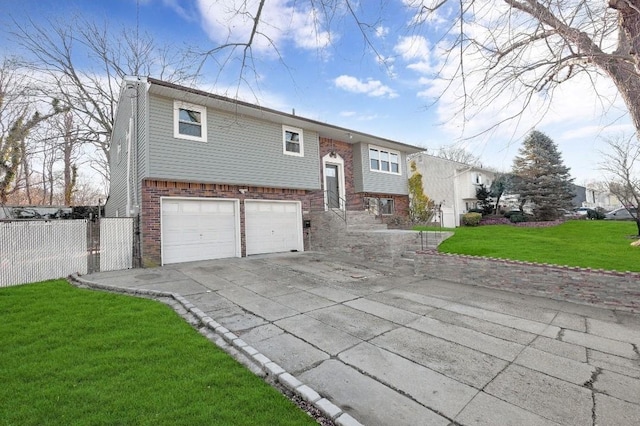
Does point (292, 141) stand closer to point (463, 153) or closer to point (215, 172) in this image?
point (215, 172)

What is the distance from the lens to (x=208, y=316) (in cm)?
511

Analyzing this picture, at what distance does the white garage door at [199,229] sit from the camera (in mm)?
10102

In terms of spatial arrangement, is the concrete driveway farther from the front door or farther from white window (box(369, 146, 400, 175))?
white window (box(369, 146, 400, 175))

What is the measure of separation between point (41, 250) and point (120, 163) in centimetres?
589

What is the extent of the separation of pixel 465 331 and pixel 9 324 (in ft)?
23.1

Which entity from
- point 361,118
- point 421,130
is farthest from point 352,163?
point 421,130

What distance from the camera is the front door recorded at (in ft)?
50.2

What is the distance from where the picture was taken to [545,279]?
7.09 meters

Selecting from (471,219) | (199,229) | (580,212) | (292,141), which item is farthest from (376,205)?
(580,212)

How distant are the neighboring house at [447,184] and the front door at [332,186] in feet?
32.9

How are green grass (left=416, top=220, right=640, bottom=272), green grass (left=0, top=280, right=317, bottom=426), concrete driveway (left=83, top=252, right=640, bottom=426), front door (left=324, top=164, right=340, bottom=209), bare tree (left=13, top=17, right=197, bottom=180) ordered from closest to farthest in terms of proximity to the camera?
green grass (left=0, top=280, right=317, bottom=426)
concrete driveway (left=83, top=252, right=640, bottom=426)
green grass (left=416, top=220, right=640, bottom=272)
bare tree (left=13, top=17, right=197, bottom=180)
front door (left=324, top=164, right=340, bottom=209)

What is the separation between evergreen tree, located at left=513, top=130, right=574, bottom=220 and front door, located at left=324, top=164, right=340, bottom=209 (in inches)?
624

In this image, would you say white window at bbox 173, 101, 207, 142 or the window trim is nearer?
white window at bbox 173, 101, 207, 142

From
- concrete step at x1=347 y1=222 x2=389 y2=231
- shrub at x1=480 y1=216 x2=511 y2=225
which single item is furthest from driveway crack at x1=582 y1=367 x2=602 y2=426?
shrub at x1=480 y1=216 x2=511 y2=225
